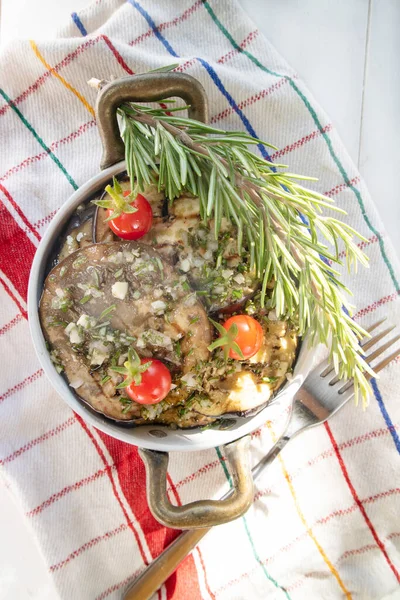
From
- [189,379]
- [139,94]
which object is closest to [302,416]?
[189,379]

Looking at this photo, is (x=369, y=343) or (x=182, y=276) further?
(x=369, y=343)

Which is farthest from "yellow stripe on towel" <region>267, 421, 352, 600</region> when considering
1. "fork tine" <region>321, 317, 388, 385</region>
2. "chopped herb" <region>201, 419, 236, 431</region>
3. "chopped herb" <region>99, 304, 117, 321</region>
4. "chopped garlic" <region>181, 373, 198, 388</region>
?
"chopped herb" <region>99, 304, 117, 321</region>

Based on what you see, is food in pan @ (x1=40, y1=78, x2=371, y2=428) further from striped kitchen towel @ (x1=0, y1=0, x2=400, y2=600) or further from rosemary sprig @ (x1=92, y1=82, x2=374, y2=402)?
striped kitchen towel @ (x1=0, y1=0, x2=400, y2=600)

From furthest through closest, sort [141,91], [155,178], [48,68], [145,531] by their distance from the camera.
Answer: [145,531] < [48,68] < [155,178] < [141,91]

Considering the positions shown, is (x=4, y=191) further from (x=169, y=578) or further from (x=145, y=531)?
(x=169, y=578)

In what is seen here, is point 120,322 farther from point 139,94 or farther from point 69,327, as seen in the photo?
point 139,94

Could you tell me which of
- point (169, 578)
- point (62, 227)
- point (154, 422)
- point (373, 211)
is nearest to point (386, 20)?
point (373, 211)
